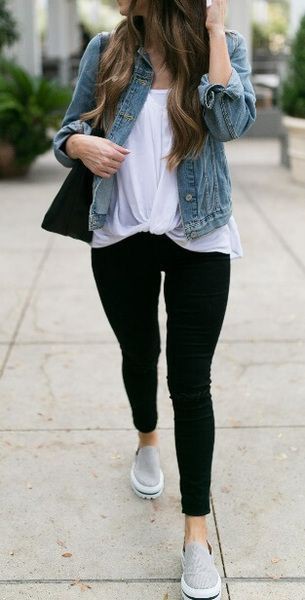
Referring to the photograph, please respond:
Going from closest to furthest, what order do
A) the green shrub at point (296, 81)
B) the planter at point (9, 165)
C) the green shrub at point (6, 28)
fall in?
the green shrub at point (296, 81), the planter at point (9, 165), the green shrub at point (6, 28)

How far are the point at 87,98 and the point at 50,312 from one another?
274 centimetres

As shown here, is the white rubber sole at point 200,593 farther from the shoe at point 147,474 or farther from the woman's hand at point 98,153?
the woman's hand at point 98,153

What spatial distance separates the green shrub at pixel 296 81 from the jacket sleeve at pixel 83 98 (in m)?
7.21

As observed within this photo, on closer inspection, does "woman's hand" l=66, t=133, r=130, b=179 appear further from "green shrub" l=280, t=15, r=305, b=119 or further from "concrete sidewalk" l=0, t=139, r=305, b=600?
"green shrub" l=280, t=15, r=305, b=119

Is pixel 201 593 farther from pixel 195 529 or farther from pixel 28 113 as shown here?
pixel 28 113

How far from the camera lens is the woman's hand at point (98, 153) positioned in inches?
93.7

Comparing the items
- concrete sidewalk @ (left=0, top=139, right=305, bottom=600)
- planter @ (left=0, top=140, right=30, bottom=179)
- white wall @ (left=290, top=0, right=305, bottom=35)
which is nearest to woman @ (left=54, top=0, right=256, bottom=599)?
concrete sidewalk @ (left=0, top=139, right=305, bottom=600)

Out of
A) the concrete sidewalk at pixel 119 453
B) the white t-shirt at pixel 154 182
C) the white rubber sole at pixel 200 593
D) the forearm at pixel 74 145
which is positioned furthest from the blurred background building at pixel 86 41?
the white rubber sole at pixel 200 593

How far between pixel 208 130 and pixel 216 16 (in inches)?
12.1

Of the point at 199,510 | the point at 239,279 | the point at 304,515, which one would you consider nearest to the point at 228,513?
the point at 304,515

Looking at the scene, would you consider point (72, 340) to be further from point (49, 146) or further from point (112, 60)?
point (49, 146)

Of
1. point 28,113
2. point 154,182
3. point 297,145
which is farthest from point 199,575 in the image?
point 28,113

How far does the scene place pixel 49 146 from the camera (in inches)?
406

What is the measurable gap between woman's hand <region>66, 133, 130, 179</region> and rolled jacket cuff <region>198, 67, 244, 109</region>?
0.87 feet
